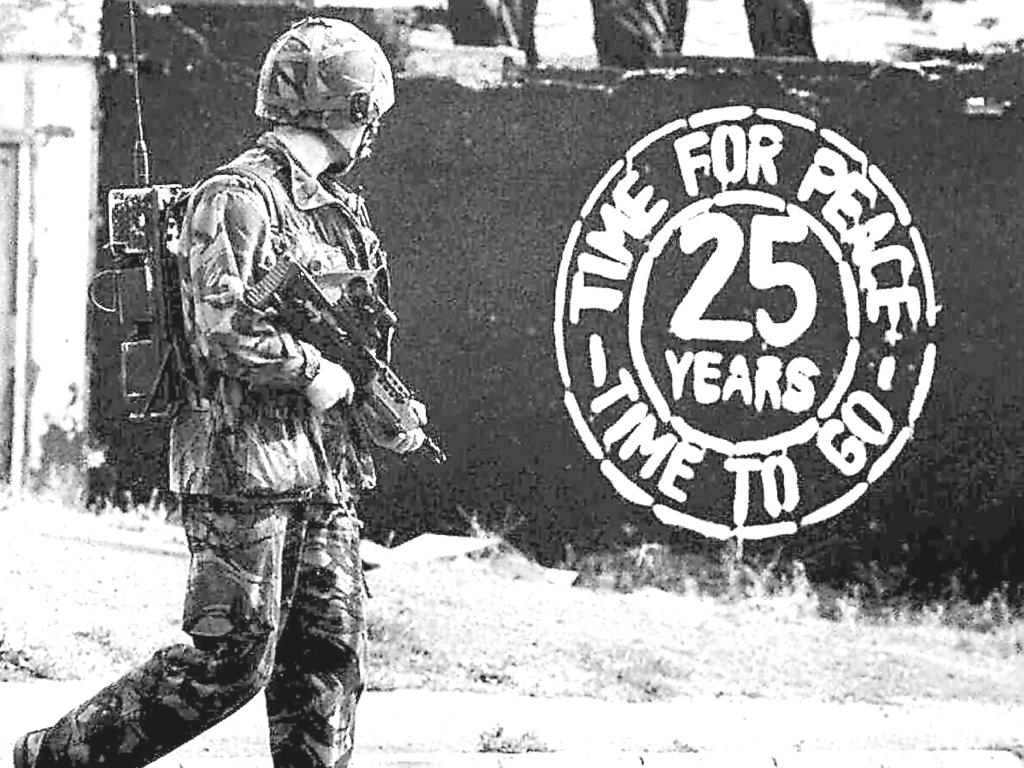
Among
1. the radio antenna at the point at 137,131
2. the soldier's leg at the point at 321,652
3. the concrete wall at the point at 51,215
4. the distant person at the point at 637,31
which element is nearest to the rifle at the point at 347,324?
the soldier's leg at the point at 321,652

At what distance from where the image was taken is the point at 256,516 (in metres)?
4.09

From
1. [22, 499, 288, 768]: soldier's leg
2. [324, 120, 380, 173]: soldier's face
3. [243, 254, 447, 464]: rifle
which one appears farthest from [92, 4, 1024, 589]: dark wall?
[22, 499, 288, 768]: soldier's leg

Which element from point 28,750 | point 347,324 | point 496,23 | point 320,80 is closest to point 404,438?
point 347,324

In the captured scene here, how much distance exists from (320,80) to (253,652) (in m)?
1.19

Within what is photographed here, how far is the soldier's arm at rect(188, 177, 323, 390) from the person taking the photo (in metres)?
3.96

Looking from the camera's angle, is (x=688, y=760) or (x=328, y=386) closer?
(x=328, y=386)

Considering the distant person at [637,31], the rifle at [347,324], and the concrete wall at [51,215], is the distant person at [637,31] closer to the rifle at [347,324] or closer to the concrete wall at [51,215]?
the concrete wall at [51,215]

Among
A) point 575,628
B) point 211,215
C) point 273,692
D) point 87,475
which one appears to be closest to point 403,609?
point 575,628

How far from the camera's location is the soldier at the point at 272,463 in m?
4.00

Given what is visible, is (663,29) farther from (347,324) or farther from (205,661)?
(205,661)

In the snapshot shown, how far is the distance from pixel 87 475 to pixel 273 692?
143 centimetres

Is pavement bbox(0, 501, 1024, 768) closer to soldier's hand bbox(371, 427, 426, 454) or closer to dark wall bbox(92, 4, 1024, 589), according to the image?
dark wall bbox(92, 4, 1024, 589)

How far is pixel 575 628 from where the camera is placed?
5.68m

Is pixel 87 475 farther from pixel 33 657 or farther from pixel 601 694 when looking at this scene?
pixel 601 694
